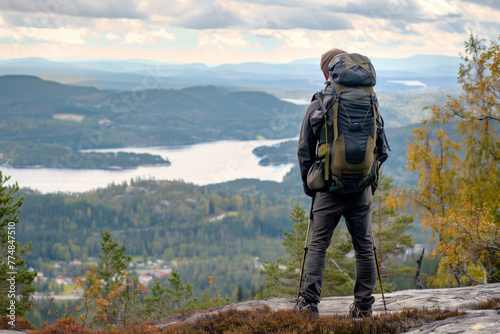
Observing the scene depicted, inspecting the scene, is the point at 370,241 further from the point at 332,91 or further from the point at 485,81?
the point at 485,81

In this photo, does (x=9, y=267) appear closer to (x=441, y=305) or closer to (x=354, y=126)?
(x=441, y=305)

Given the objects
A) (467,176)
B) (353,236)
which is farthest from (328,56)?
(467,176)

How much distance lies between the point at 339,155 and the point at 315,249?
1088mm

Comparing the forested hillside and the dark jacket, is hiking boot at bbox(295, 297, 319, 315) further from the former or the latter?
the forested hillside

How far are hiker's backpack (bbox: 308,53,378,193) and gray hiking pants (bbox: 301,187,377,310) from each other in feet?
0.76

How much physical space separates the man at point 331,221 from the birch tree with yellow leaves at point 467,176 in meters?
3.94

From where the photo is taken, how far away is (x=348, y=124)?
14.7ft

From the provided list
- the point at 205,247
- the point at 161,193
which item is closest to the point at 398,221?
the point at 205,247

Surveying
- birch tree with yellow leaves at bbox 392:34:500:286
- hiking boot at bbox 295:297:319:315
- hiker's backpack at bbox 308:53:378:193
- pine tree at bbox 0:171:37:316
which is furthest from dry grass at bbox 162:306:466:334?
pine tree at bbox 0:171:37:316

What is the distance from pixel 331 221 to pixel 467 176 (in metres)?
10.9

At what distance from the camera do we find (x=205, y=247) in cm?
13275

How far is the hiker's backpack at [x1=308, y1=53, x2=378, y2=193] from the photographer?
4469mm

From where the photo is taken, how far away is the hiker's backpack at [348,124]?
447cm

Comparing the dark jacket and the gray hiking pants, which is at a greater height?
the dark jacket
